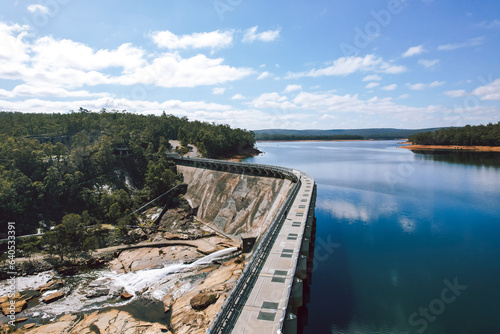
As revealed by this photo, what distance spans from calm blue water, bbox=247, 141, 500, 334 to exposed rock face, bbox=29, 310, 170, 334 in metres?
16.9

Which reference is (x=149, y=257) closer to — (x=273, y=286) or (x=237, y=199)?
(x=237, y=199)

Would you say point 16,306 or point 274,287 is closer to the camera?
point 274,287

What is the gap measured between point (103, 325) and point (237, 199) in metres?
40.2

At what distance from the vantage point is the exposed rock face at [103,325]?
29.5 meters

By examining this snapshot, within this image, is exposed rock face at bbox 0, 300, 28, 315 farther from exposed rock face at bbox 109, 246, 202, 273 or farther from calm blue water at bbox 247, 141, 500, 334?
calm blue water at bbox 247, 141, 500, 334

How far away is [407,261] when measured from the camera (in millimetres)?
40750

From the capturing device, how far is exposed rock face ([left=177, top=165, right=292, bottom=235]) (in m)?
58.4

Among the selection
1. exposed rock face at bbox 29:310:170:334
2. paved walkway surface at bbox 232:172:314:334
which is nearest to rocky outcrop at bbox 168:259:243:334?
exposed rock face at bbox 29:310:170:334

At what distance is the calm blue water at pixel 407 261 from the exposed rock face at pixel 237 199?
10.6 m

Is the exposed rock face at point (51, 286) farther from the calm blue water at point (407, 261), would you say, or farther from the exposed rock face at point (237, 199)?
the calm blue water at point (407, 261)

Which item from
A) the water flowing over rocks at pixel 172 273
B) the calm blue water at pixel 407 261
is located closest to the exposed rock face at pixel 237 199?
the water flowing over rocks at pixel 172 273

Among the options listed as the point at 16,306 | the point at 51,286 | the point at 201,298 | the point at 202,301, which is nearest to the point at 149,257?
the point at 51,286

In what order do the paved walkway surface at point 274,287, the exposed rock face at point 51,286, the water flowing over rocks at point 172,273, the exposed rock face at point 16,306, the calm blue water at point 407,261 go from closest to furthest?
the paved walkway surface at point 274,287, the calm blue water at point 407,261, the water flowing over rocks at point 172,273, the exposed rock face at point 16,306, the exposed rock face at point 51,286

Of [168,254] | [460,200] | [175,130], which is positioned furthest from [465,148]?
[168,254]
